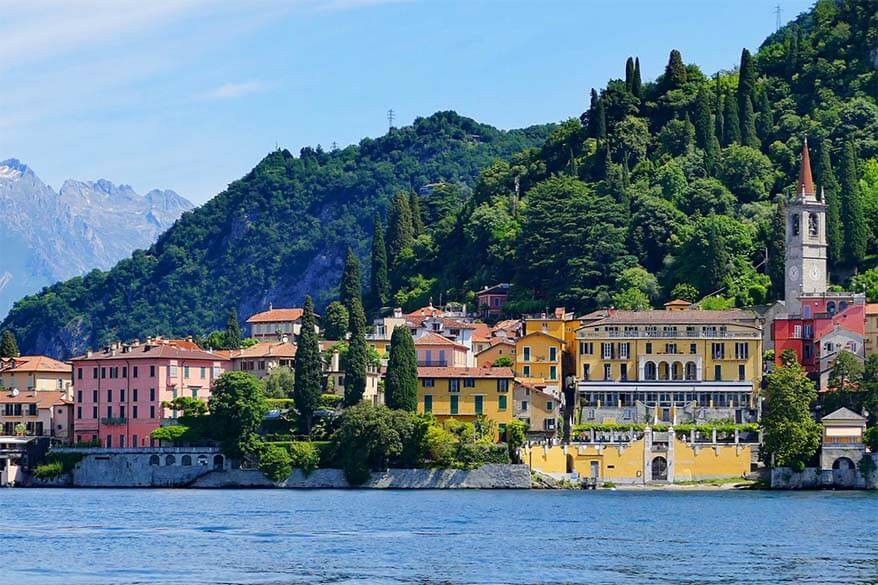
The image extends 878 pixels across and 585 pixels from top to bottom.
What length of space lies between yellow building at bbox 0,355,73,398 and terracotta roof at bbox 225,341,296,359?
10384 millimetres

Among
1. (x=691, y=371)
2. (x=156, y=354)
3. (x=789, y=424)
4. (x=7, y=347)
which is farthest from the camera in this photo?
(x=7, y=347)

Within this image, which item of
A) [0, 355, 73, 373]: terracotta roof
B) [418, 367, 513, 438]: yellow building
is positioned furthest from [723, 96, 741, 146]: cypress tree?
[0, 355, 73, 373]: terracotta roof

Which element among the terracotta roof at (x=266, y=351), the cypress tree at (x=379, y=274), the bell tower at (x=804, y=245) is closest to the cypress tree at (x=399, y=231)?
the cypress tree at (x=379, y=274)

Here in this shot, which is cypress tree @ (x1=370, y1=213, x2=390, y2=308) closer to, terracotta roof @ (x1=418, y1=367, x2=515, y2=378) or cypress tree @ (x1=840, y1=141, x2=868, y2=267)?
cypress tree @ (x1=840, y1=141, x2=868, y2=267)

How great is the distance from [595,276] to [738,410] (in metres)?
22.7

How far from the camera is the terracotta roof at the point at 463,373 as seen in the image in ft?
320

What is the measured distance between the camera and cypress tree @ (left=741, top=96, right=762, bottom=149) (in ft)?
426

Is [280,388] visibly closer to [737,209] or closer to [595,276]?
[595,276]

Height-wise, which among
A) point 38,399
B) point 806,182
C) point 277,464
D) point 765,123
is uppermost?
point 765,123

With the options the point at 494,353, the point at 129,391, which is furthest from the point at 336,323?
the point at 129,391

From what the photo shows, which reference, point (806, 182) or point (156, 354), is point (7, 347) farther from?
point (806, 182)

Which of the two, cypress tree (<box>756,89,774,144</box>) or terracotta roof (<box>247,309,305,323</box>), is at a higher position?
cypress tree (<box>756,89,774,144</box>)

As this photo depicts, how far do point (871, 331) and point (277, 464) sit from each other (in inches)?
1237

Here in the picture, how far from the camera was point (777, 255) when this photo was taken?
362ft
